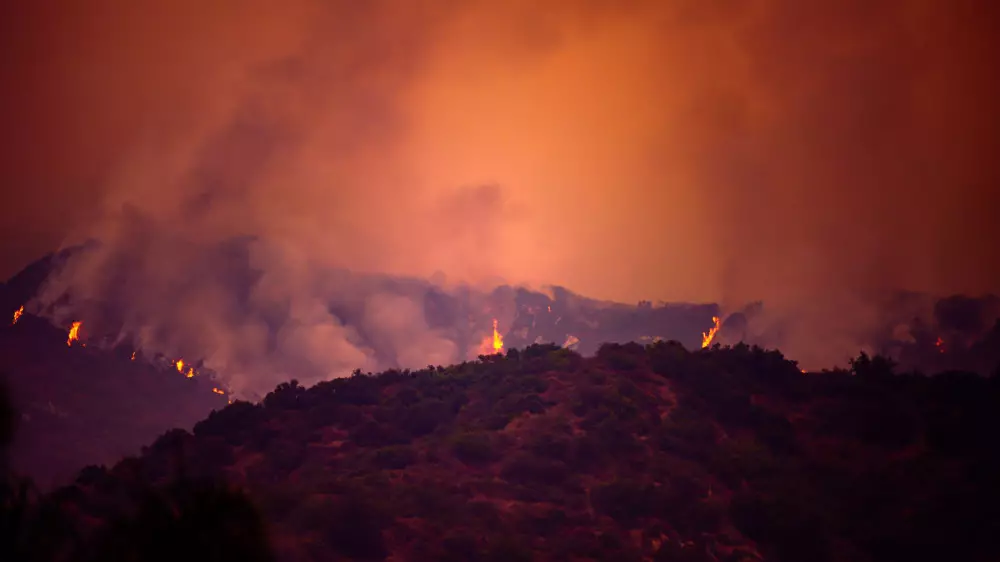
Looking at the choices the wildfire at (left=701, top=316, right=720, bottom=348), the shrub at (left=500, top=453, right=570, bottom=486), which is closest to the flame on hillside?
the wildfire at (left=701, top=316, right=720, bottom=348)

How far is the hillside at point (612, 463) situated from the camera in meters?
36.0

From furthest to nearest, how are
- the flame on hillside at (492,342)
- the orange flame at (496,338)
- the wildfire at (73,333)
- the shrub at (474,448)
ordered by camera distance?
the orange flame at (496,338), the flame on hillside at (492,342), the wildfire at (73,333), the shrub at (474,448)

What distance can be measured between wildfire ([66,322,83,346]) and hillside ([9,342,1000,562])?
4283 inches

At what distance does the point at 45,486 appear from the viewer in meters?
101

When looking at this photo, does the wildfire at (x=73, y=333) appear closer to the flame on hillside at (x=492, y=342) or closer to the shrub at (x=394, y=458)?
the flame on hillside at (x=492, y=342)

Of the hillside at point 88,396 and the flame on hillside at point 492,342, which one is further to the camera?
the flame on hillside at point 492,342

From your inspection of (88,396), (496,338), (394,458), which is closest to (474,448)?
(394,458)

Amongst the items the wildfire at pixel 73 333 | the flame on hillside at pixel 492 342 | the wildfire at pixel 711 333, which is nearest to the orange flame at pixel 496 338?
the flame on hillside at pixel 492 342

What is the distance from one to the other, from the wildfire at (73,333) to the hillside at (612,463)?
357ft

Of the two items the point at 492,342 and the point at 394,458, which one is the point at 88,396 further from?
the point at 394,458

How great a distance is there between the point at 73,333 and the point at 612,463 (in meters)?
135

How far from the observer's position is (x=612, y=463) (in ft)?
141

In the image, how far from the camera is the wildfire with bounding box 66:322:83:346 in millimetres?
143125

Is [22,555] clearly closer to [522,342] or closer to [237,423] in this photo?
[237,423]
